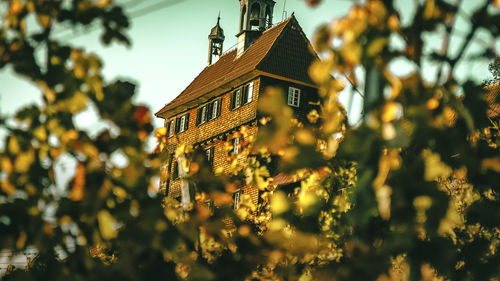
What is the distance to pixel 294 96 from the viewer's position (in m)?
29.7

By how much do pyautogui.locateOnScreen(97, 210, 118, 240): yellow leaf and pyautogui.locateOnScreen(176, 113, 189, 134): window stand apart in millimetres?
33258

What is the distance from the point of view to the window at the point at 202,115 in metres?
33.6

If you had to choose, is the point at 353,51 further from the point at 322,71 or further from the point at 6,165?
the point at 6,165

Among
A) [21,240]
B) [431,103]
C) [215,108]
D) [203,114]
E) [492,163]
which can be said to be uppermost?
[215,108]

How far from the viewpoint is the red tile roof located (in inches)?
1179

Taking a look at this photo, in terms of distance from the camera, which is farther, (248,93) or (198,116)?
(198,116)

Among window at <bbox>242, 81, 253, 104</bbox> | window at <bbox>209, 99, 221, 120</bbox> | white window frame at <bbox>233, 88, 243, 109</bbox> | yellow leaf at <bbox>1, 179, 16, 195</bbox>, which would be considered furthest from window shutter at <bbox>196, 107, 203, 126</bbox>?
yellow leaf at <bbox>1, 179, 16, 195</bbox>

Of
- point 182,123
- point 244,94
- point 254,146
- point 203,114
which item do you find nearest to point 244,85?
point 244,94

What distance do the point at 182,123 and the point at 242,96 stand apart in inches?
282

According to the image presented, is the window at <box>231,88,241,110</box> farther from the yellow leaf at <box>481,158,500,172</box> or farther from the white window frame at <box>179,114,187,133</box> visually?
the yellow leaf at <box>481,158,500,172</box>

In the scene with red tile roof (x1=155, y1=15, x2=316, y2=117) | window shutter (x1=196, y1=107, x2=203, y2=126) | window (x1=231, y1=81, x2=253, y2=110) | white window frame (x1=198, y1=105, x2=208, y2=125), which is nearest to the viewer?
window (x1=231, y1=81, x2=253, y2=110)

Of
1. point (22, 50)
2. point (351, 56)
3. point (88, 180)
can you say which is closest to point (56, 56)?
point (22, 50)

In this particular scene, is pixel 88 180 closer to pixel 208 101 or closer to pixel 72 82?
pixel 72 82

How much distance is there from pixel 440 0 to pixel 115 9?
1412 millimetres
